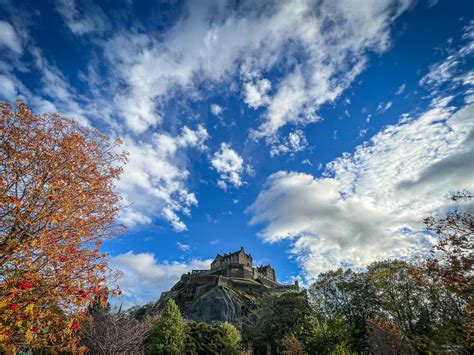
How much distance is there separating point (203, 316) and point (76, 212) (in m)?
54.2

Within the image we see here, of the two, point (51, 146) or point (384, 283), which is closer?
point (51, 146)

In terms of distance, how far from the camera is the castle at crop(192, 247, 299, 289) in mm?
75812

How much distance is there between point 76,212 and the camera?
8258 mm

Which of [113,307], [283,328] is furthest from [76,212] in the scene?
[283,328]

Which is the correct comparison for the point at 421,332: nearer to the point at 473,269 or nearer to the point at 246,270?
the point at 473,269

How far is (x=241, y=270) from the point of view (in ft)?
250

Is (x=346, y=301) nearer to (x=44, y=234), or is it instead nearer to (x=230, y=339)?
(x=230, y=339)

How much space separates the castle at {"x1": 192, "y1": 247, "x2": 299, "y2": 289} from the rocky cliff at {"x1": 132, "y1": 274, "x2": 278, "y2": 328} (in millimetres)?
3796

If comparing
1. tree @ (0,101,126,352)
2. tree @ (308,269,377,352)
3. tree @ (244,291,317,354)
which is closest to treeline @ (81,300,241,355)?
tree @ (244,291,317,354)

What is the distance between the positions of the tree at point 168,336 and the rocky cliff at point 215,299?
20.2 metres

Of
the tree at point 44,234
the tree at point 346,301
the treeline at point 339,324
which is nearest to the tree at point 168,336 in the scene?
the treeline at point 339,324

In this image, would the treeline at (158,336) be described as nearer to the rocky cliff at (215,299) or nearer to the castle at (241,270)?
the rocky cliff at (215,299)

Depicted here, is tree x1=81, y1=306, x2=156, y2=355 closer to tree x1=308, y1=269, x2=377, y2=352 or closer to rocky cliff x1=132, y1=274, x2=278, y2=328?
rocky cliff x1=132, y1=274, x2=278, y2=328

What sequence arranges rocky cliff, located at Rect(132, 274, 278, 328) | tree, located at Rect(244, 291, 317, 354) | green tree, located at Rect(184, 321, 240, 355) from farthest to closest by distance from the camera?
rocky cliff, located at Rect(132, 274, 278, 328) → tree, located at Rect(244, 291, 317, 354) → green tree, located at Rect(184, 321, 240, 355)
